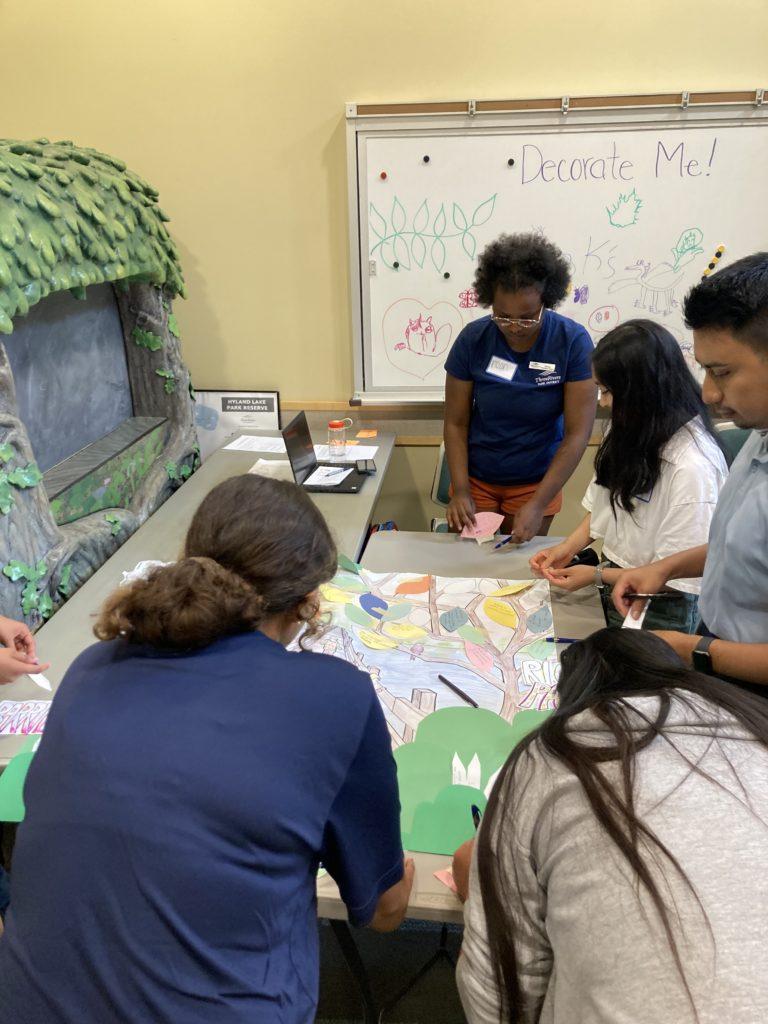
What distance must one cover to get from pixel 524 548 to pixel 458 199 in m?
1.53

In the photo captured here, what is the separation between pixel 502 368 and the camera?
204 centimetres

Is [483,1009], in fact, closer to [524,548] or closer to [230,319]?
[524,548]

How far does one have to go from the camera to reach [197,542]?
34.7 inches

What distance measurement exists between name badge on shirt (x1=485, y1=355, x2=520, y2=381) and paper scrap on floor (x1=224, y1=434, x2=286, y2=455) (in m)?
0.97

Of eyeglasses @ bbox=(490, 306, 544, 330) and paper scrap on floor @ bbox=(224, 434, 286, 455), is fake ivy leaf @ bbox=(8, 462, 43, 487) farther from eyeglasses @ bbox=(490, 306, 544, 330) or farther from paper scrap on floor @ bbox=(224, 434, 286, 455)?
eyeglasses @ bbox=(490, 306, 544, 330)

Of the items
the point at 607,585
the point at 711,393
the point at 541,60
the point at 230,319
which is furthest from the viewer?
the point at 230,319

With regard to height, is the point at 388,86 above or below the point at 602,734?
above

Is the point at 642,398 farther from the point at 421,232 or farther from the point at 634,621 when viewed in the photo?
the point at 421,232

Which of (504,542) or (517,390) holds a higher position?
(517,390)

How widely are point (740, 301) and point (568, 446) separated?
3.50 ft

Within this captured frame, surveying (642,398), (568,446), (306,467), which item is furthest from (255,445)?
(642,398)

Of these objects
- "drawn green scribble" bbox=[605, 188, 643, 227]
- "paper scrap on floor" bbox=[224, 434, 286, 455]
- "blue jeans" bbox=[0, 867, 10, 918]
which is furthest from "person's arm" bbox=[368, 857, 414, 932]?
"drawn green scribble" bbox=[605, 188, 643, 227]

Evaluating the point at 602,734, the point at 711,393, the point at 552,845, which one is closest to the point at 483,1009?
the point at 552,845

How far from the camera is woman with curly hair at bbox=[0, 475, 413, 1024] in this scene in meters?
0.67
